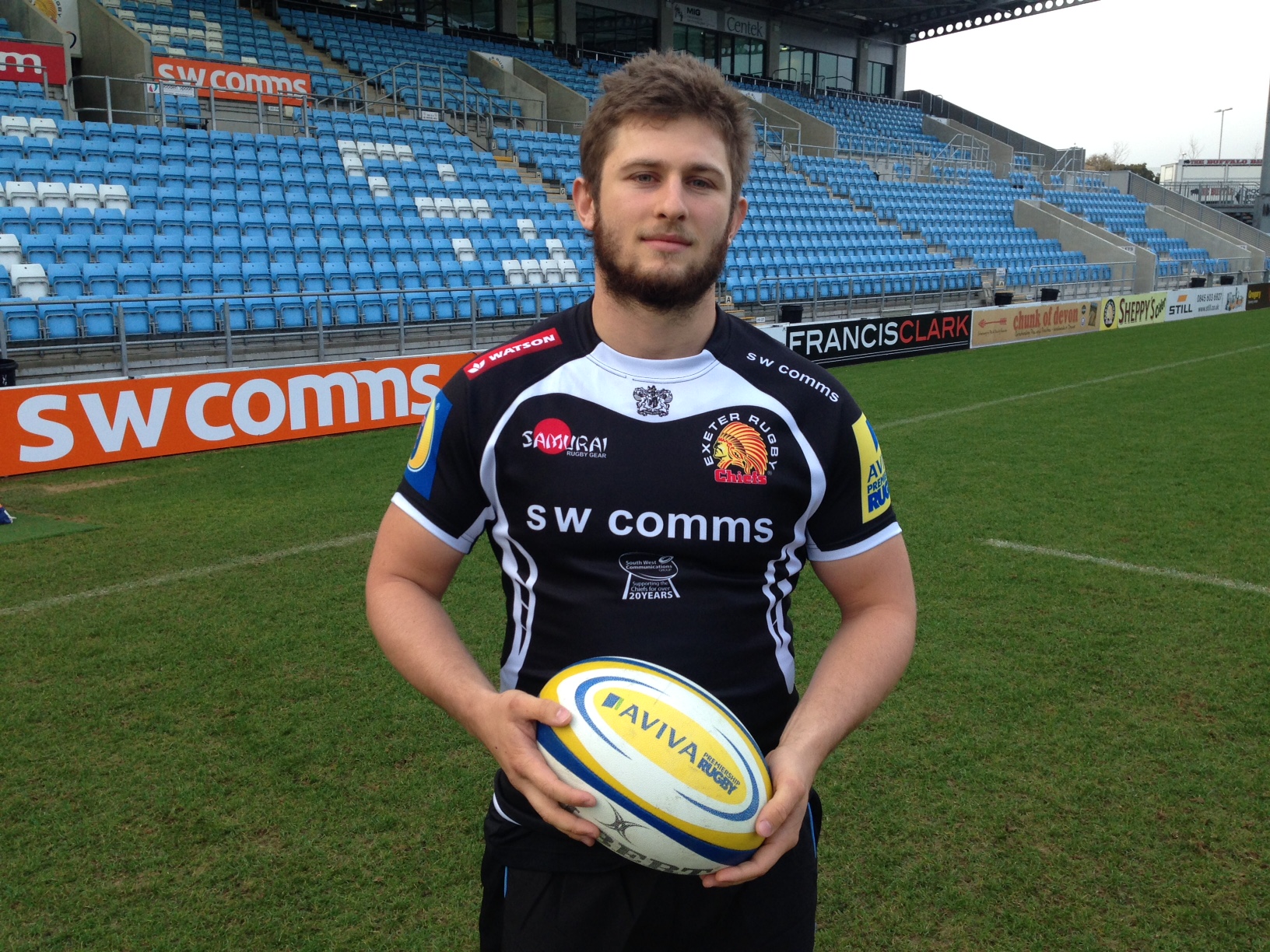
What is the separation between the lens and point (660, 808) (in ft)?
5.05

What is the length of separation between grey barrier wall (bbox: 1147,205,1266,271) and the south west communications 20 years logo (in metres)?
→ 40.3

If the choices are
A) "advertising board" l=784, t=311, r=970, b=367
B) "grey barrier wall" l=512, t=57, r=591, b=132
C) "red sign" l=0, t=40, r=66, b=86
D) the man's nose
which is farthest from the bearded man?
"grey barrier wall" l=512, t=57, r=591, b=132

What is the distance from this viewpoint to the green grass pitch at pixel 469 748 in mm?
3123

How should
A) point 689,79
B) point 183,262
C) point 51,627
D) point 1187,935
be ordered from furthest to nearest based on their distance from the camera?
point 183,262 < point 51,627 < point 1187,935 < point 689,79

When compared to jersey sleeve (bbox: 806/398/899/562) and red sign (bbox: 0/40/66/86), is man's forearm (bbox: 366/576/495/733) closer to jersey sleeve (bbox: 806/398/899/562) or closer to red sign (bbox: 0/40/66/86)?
jersey sleeve (bbox: 806/398/899/562)

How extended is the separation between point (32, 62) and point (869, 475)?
→ 1772 cm

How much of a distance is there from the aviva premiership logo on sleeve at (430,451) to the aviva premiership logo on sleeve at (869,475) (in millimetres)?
737

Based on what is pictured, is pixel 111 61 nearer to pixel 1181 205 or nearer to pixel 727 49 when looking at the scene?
pixel 727 49

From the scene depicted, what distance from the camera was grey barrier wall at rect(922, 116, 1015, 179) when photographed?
34.8 metres

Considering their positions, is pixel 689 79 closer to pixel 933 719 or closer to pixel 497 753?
pixel 497 753

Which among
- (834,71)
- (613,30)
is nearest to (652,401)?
(613,30)

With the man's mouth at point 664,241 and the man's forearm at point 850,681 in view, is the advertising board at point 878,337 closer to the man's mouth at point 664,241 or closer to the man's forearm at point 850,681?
the man's forearm at point 850,681

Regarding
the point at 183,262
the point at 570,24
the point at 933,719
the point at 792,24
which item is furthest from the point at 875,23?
the point at 933,719

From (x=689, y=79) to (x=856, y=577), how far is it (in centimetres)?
91
